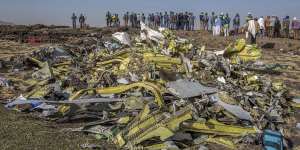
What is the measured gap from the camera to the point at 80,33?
109ft

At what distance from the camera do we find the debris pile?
9.05 m

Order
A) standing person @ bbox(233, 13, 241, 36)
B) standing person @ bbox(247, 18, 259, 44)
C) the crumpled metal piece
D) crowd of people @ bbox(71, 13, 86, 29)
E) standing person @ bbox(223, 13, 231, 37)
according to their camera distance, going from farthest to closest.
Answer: crowd of people @ bbox(71, 13, 86, 29)
standing person @ bbox(233, 13, 241, 36)
standing person @ bbox(223, 13, 231, 37)
standing person @ bbox(247, 18, 259, 44)
the crumpled metal piece

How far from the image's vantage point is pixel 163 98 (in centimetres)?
1049

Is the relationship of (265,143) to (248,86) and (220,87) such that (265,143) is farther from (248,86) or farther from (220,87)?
(248,86)

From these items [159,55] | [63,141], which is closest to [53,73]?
[159,55]

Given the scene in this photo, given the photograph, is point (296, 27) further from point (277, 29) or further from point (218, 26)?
point (218, 26)

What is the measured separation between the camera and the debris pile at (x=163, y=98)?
9047 mm

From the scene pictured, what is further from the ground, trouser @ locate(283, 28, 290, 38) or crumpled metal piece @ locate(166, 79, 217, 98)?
trouser @ locate(283, 28, 290, 38)

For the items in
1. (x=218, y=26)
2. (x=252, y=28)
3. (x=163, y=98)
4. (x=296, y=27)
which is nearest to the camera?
(x=163, y=98)

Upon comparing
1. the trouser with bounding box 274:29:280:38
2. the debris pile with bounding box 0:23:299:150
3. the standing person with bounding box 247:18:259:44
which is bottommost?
the debris pile with bounding box 0:23:299:150

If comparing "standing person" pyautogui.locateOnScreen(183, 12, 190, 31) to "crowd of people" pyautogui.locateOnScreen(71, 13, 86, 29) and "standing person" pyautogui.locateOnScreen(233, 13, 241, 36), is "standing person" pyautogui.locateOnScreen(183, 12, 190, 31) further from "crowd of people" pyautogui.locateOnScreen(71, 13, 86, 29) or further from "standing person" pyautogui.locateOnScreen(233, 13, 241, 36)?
"crowd of people" pyautogui.locateOnScreen(71, 13, 86, 29)

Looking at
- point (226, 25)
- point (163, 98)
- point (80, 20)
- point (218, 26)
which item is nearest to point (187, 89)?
point (163, 98)

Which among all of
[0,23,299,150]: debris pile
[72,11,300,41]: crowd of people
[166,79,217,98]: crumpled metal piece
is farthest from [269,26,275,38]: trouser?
[166,79,217,98]: crumpled metal piece

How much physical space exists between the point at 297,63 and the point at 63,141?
602 inches
